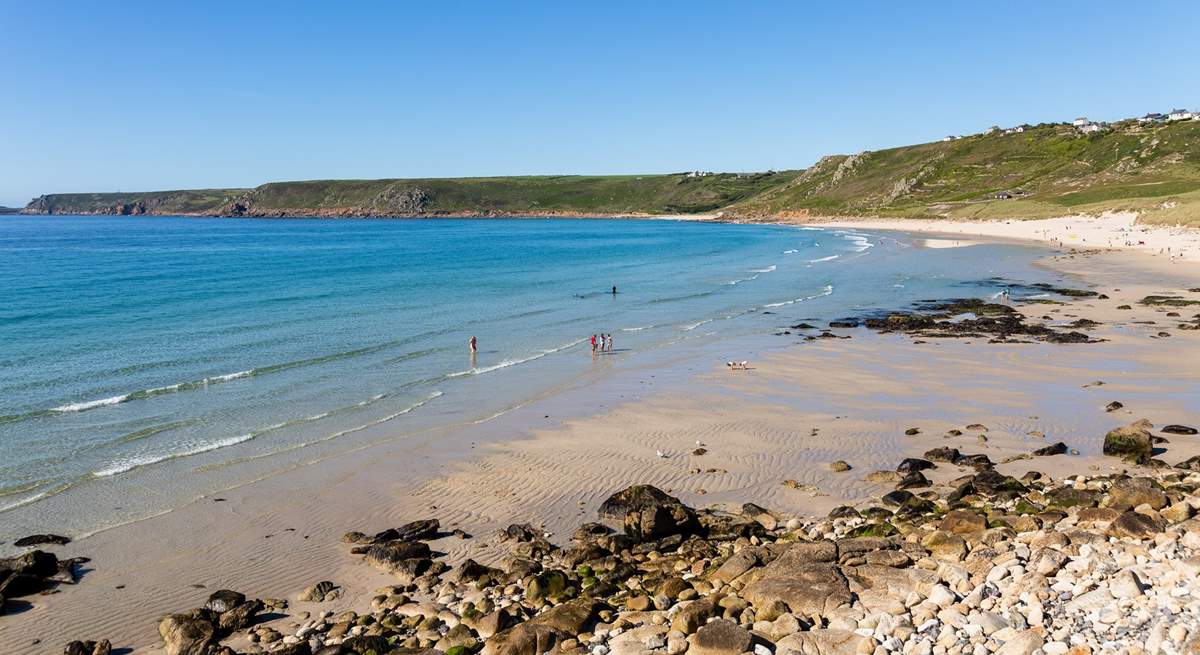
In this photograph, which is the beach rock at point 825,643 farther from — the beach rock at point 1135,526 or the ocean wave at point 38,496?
the ocean wave at point 38,496

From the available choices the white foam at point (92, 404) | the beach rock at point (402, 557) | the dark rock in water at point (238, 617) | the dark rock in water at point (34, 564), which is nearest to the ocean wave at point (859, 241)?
the white foam at point (92, 404)

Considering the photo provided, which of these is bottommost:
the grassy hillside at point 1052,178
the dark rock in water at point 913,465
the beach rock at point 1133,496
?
the dark rock in water at point 913,465

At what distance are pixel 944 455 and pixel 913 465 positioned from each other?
3.70 ft

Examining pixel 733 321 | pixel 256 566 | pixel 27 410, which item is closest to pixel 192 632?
pixel 256 566

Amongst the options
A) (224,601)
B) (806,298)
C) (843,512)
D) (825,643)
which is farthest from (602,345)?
(825,643)

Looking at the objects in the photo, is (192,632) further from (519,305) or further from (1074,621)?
(519,305)

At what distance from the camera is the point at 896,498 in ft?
54.9

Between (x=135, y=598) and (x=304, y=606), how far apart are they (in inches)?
127

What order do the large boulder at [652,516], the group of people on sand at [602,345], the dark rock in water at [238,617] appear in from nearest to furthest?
the dark rock in water at [238,617]
the large boulder at [652,516]
the group of people on sand at [602,345]

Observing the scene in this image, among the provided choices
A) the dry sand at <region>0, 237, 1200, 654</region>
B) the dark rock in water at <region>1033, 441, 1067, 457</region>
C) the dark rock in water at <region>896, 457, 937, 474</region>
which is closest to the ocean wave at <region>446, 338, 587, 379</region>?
the dry sand at <region>0, 237, 1200, 654</region>

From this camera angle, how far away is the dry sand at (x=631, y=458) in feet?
48.1

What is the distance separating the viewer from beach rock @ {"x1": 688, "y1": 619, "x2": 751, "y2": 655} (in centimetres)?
1028

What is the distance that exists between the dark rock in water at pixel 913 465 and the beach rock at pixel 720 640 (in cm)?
1006

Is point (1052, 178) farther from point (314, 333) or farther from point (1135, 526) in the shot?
point (1135, 526)
